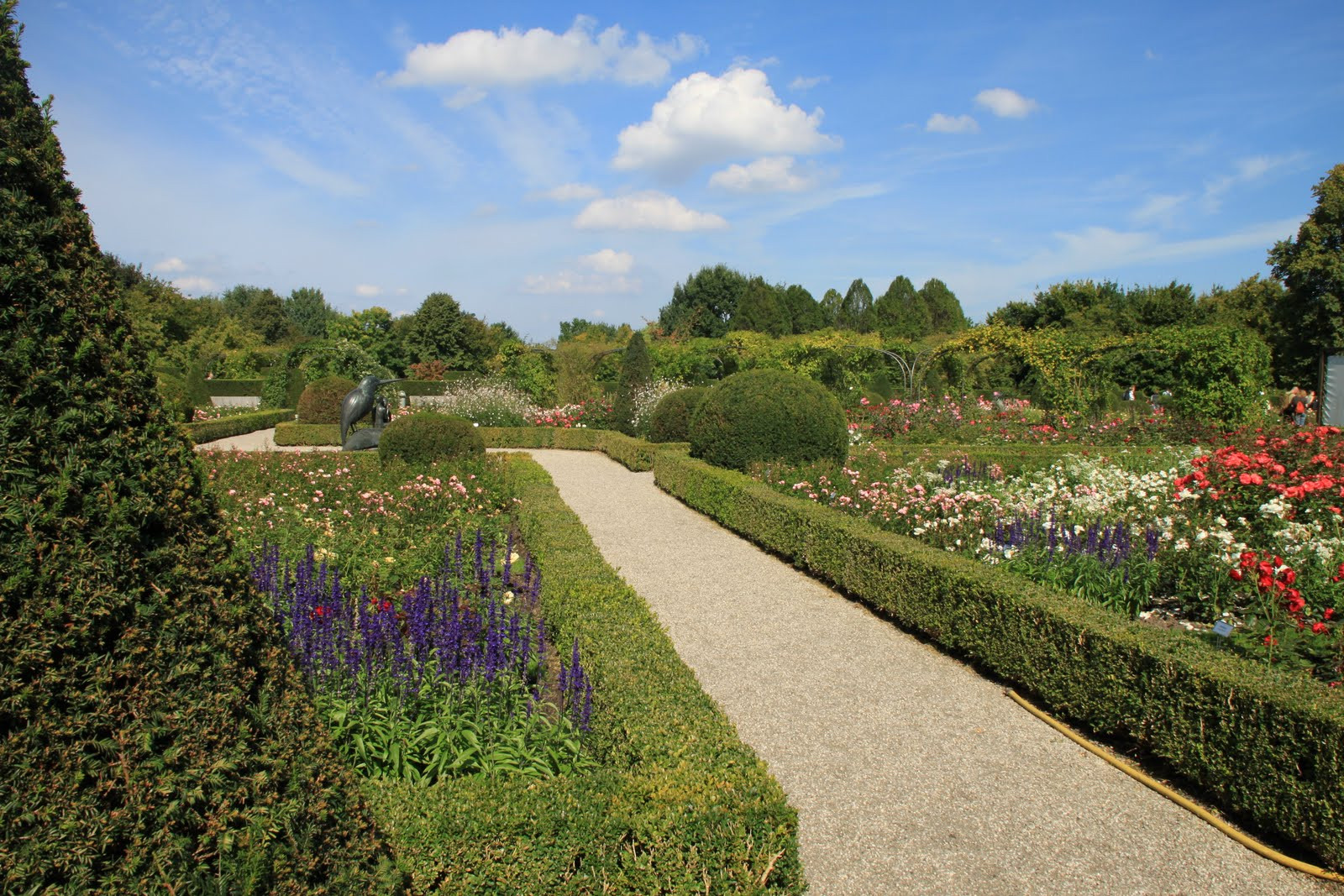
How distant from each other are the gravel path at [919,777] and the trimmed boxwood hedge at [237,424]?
Result: 48.1ft

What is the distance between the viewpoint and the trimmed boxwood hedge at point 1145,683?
2.89m

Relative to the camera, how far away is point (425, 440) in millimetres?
10609

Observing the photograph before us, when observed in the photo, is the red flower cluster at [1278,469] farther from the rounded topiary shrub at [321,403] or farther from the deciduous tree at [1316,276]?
the deciduous tree at [1316,276]

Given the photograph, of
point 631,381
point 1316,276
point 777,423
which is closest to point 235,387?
point 631,381

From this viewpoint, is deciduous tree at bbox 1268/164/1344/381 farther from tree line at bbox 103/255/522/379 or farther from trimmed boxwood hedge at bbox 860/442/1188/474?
tree line at bbox 103/255/522/379

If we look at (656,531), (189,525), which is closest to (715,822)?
(189,525)

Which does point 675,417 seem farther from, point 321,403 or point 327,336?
point 327,336

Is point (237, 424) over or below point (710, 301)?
Result: below

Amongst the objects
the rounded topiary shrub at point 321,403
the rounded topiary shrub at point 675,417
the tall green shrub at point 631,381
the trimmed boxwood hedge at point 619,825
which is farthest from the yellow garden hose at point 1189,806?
the rounded topiary shrub at point 321,403

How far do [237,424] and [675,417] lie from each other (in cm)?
1252

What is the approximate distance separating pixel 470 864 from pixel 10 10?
2.03 meters

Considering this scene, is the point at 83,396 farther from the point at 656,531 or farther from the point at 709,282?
the point at 709,282

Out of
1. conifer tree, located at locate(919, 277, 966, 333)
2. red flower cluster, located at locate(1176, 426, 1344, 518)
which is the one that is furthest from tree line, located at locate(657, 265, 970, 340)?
red flower cluster, located at locate(1176, 426, 1344, 518)

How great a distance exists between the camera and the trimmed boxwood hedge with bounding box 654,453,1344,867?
2.89m
